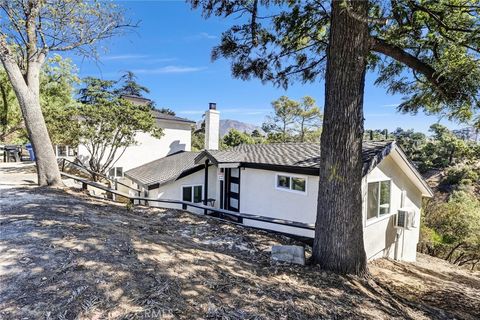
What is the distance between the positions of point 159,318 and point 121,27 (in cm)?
948

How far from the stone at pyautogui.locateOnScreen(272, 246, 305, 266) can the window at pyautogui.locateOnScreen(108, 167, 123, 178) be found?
52.3 ft

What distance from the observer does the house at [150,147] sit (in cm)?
1809

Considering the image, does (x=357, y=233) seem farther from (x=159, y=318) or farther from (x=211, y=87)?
(x=211, y=87)

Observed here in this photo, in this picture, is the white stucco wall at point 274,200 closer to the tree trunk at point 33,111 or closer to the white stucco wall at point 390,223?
the white stucco wall at point 390,223

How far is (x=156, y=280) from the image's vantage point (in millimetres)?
3135

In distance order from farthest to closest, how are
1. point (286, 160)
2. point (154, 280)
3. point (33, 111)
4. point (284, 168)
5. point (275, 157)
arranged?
point (275, 157) < point (286, 160) < point (284, 168) < point (33, 111) < point (154, 280)

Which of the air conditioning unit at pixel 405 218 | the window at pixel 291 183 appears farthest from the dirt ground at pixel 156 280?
the air conditioning unit at pixel 405 218

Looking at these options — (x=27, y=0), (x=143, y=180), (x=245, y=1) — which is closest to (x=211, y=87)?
(x=143, y=180)

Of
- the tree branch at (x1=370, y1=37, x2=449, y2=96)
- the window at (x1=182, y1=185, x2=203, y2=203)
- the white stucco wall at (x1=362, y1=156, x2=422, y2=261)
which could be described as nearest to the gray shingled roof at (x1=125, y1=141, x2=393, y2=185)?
the white stucco wall at (x1=362, y1=156, x2=422, y2=261)

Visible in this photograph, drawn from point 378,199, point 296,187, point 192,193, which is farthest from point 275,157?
point 192,193

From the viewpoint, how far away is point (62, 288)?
8.89 feet

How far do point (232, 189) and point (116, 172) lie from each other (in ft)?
32.4

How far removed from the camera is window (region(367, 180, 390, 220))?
8633 mm

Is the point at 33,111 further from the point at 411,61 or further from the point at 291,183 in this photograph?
the point at 411,61
